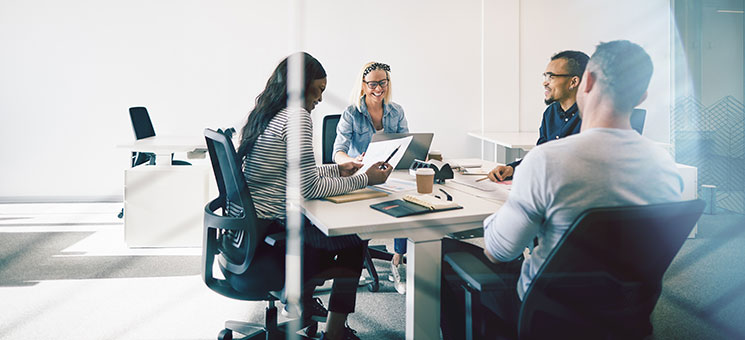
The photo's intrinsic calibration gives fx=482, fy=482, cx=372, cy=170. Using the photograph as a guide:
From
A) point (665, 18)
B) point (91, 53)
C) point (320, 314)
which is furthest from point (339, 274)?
point (665, 18)

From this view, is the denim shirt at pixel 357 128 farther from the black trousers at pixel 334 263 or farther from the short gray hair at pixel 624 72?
the short gray hair at pixel 624 72

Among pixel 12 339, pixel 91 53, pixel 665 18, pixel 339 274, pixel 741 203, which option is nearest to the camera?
pixel 339 274

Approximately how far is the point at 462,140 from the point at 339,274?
12.7 feet

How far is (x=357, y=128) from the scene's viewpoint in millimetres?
3049

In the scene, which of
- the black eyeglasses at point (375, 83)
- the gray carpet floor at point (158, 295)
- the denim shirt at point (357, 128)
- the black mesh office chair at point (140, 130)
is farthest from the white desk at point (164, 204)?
the black eyeglasses at point (375, 83)

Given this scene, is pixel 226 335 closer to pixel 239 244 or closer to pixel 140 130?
pixel 239 244

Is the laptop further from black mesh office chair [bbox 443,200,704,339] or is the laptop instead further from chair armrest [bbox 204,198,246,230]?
black mesh office chair [bbox 443,200,704,339]

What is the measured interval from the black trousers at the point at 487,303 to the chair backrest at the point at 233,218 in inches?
24.5

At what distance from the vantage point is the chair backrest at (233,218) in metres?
1.53

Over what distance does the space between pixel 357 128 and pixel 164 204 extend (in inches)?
57.0

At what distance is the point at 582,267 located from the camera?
1002 mm

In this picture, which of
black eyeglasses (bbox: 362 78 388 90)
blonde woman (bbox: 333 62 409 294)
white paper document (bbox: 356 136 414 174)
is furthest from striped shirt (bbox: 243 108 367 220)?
black eyeglasses (bbox: 362 78 388 90)

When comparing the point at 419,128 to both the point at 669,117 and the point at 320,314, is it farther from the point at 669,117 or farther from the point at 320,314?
the point at 320,314

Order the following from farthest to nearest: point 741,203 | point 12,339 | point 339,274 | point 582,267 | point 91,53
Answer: point 91,53 → point 741,203 → point 12,339 → point 339,274 → point 582,267
